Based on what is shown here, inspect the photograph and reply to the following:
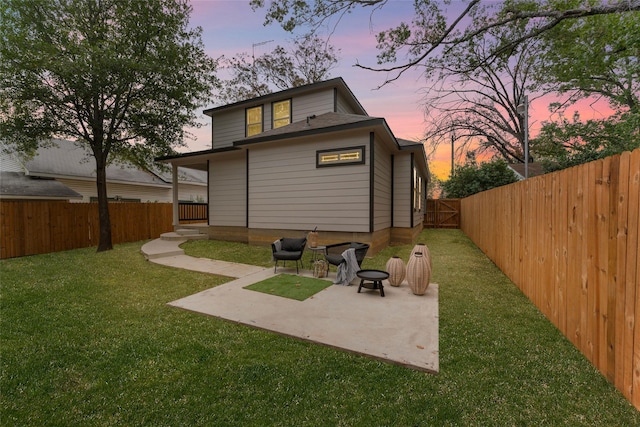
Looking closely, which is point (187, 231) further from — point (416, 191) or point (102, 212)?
point (416, 191)

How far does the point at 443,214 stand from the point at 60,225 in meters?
20.0

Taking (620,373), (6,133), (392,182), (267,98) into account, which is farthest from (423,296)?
(6,133)

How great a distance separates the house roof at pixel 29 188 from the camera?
36.7ft

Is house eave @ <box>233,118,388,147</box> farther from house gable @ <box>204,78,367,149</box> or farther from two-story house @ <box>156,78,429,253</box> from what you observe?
house gable @ <box>204,78,367,149</box>

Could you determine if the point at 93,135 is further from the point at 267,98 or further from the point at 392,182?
the point at 392,182

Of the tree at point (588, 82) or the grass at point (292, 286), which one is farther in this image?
the tree at point (588, 82)

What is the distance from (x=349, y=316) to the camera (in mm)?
3766

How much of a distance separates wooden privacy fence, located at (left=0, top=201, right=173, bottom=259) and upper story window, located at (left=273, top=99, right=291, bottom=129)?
25.1 feet

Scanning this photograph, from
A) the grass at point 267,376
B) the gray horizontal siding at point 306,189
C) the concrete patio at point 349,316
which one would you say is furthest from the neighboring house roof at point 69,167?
the concrete patio at point 349,316

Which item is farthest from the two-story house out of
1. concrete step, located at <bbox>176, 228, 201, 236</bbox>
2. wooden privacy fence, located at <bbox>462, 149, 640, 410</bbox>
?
wooden privacy fence, located at <bbox>462, 149, 640, 410</bbox>

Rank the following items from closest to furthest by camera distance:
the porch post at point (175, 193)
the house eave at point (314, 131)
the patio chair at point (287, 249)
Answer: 1. the patio chair at point (287, 249)
2. the house eave at point (314, 131)
3. the porch post at point (175, 193)

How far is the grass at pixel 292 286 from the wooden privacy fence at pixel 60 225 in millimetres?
9390

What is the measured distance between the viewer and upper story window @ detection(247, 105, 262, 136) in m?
12.7

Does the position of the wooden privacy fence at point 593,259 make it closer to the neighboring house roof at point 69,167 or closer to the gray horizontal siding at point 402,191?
the gray horizontal siding at point 402,191
